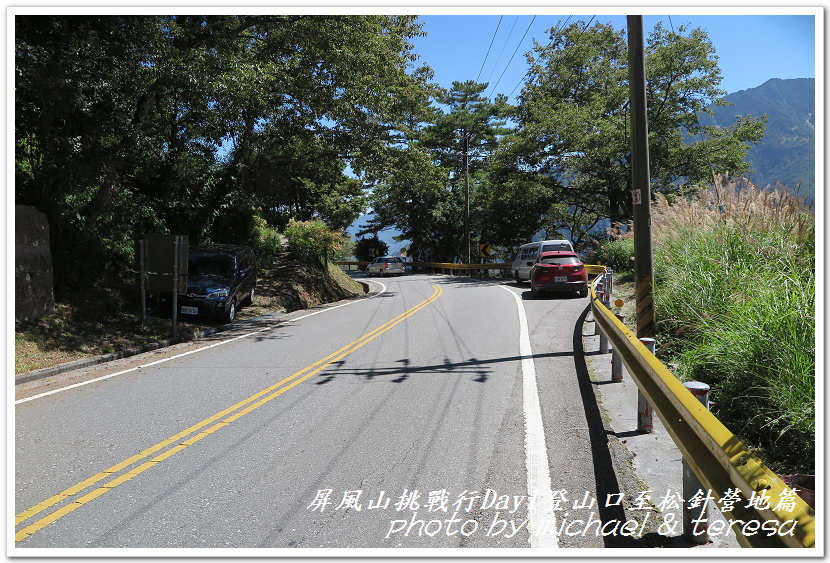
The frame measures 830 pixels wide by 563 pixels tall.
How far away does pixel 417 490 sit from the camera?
378cm

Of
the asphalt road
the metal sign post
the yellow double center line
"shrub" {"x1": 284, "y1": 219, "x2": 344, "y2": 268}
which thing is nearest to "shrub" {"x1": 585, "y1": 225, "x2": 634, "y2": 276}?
"shrub" {"x1": 284, "y1": 219, "x2": 344, "y2": 268}

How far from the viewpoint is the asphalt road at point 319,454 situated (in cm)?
330

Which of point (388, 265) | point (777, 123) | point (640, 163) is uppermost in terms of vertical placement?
point (777, 123)

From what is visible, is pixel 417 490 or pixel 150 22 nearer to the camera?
pixel 417 490

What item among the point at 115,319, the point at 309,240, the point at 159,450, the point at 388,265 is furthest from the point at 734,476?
the point at 388,265

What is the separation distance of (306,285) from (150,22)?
1254cm

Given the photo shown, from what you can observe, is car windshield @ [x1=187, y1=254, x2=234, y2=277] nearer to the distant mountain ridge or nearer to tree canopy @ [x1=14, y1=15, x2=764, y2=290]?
tree canopy @ [x1=14, y1=15, x2=764, y2=290]

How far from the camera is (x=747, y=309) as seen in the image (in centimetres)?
532

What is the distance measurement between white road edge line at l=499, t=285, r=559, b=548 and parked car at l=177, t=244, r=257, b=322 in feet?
31.2

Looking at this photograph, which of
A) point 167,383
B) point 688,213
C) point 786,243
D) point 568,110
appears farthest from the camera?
point 568,110

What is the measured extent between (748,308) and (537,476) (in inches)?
118

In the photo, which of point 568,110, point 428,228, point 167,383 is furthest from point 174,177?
point 428,228

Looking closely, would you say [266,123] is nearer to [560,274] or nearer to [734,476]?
[560,274]

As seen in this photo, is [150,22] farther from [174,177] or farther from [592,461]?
[592,461]
